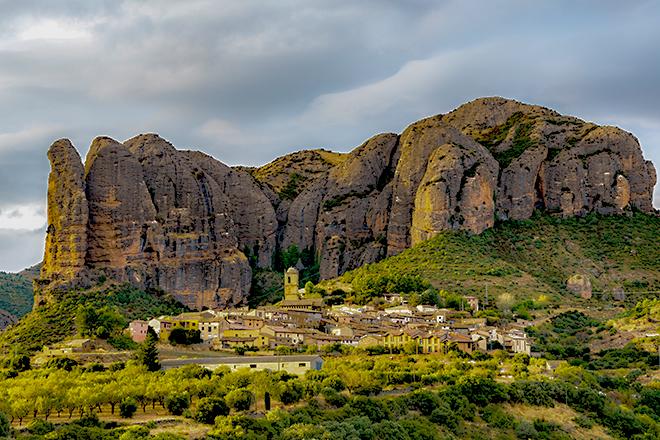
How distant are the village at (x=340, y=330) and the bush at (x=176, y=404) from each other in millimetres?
19532

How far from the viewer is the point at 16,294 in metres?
156

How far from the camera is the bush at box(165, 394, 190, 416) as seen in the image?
2356 inches

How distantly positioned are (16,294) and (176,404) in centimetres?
10335

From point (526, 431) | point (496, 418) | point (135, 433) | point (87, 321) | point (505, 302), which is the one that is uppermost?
point (505, 302)

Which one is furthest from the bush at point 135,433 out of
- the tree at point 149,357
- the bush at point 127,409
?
the tree at point 149,357

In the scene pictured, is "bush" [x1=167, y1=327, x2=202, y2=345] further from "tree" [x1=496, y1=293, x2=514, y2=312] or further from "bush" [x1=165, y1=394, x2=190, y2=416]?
"tree" [x1=496, y1=293, x2=514, y2=312]

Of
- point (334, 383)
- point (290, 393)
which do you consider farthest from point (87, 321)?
point (290, 393)

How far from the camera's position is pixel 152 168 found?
122750 millimetres

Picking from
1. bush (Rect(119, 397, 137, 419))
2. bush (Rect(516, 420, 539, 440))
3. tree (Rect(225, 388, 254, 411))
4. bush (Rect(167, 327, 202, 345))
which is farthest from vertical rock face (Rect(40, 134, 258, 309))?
bush (Rect(516, 420, 539, 440))

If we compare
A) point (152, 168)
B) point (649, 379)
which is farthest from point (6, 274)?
point (649, 379)

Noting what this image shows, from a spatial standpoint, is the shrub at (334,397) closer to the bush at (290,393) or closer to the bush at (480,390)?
the bush at (290,393)

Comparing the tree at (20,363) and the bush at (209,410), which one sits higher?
the tree at (20,363)

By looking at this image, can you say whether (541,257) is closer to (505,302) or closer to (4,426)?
(505,302)

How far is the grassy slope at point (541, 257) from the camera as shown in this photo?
372 ft
